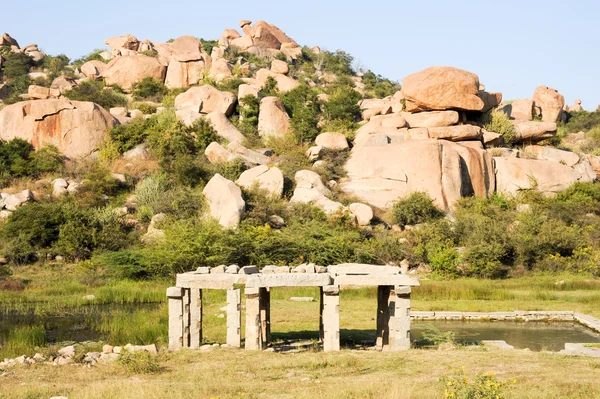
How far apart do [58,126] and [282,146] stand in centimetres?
1209

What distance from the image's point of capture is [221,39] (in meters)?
63.8

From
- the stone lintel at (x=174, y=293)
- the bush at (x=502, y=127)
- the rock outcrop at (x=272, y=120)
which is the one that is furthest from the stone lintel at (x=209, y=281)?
the bush at (x=502, y=127)

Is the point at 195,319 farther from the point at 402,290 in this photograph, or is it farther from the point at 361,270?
the point at 402,290

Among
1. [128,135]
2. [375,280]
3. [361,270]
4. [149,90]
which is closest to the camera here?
[375,280]

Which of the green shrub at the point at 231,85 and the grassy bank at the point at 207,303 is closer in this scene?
the grassy bank at the point at 207,303

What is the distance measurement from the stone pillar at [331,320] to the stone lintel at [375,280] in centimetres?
31

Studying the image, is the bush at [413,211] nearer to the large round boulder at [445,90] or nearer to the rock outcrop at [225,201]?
the rock outcrop at [225,201]

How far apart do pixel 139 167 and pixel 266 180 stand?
299 inches

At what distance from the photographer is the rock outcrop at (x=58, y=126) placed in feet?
124

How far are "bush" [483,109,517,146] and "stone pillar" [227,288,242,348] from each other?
29.0 m

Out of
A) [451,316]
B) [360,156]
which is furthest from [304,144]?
[451,316]

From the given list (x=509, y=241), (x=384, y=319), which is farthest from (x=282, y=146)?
(x=384, y=319)

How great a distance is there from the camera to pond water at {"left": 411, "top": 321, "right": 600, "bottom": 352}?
16406 millimetres

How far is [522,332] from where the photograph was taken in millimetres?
17812
